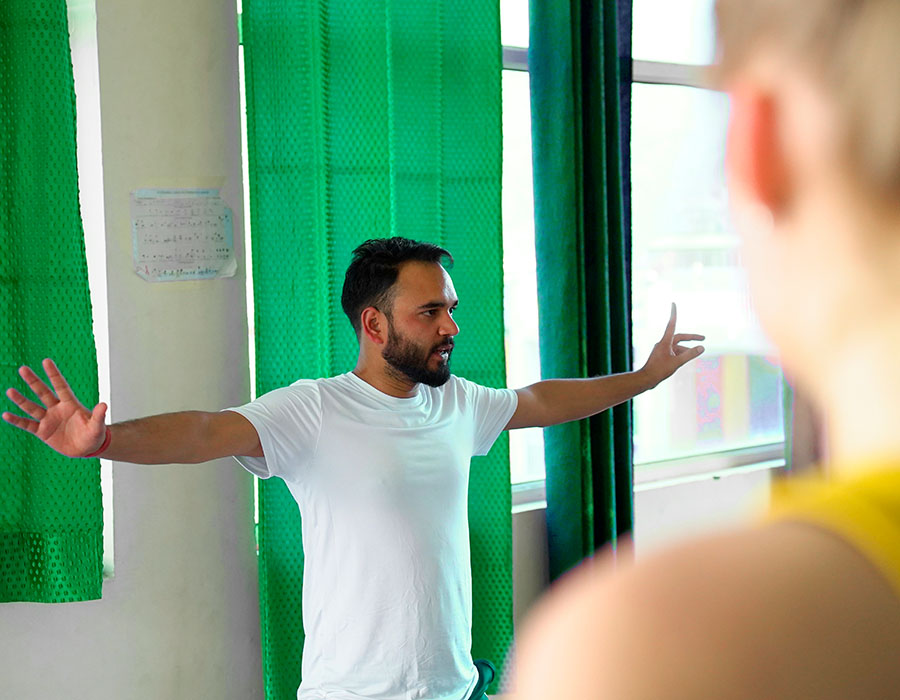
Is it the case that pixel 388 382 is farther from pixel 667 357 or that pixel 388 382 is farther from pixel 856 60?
pixel 856 60

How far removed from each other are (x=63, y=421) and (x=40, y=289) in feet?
1.64

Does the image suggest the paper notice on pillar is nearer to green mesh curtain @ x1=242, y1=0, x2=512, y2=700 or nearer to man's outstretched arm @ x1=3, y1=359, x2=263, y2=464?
green mesh curtain @ x1=242, y1=0, x2=512, y2=700

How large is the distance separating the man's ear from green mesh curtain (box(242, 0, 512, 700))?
6.38 ft

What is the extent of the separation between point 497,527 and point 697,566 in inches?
89.6

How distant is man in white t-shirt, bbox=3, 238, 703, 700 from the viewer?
1.93 meters

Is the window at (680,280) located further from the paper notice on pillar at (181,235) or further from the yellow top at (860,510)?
the yellow top at (860,510)

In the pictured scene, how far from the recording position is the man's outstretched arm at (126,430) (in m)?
1.56

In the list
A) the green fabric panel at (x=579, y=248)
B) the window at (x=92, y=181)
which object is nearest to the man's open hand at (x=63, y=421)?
the window at (x=92, y=181)

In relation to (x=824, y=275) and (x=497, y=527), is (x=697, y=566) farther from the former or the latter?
(x=497, y=527)

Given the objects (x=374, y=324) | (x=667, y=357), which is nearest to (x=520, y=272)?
(x=667, y=357)

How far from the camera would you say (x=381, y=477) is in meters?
1.99

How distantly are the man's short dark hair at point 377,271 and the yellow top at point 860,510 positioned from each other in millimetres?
1842

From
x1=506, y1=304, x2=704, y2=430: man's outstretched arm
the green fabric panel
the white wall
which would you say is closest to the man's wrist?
x1=506, y1=304, x2=704, y2=430: man's outstretched arm

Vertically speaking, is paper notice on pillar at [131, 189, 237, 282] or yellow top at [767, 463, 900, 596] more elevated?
paper notice on pillar at [131, 189, 237, 282]
